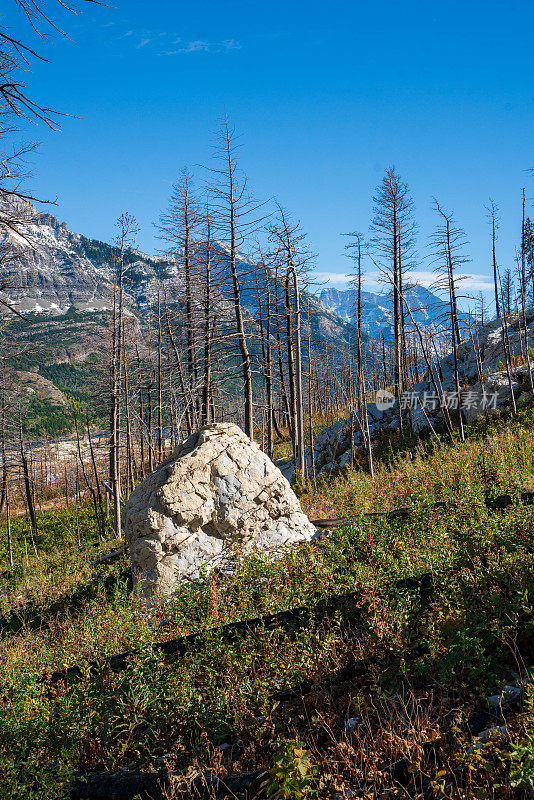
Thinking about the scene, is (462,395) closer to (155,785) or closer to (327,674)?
(327,674)

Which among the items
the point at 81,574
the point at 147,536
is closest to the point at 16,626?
the point at 81,574

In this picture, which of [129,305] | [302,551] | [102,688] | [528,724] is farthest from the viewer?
[129,305]

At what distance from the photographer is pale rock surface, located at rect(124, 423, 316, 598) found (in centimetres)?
816

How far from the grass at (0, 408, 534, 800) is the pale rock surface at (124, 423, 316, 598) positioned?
189cm

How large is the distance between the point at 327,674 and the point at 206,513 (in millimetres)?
5012

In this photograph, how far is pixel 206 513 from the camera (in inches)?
335

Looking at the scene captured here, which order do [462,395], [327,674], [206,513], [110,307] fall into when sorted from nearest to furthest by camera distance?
[327,674]
[206,513]
[462,395]
[110,307]

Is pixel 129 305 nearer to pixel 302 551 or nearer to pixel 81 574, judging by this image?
pixel 81 574

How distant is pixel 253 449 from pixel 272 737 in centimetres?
637

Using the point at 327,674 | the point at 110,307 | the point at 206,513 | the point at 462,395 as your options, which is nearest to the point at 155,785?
the point at 327,674

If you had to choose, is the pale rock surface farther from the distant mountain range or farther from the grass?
the distant mountain range

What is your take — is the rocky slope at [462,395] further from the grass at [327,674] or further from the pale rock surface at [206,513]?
the grass at [327,674]

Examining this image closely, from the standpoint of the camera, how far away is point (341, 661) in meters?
4.07

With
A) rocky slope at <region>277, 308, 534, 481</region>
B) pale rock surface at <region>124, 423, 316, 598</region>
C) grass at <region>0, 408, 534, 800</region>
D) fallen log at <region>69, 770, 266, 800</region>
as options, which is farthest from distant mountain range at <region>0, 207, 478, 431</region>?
pale rock surface at <region>124, 423, 316, 598</region>
